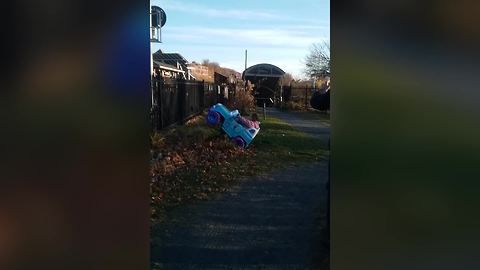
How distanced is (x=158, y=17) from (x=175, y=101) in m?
3.38

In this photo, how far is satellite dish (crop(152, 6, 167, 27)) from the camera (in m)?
9.08

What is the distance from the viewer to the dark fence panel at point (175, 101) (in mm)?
10320

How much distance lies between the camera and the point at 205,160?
865 centimetres

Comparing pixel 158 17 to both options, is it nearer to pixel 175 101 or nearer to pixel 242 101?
pixel 175 101

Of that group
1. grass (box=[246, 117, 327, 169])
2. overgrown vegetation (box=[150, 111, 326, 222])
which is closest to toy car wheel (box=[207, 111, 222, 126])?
overgrown vegetation (box=[150, 111, 326, 222])

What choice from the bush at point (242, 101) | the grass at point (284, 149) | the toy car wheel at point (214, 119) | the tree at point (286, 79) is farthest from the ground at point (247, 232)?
the tree at point (286, 79)

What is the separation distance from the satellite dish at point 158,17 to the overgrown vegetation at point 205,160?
2317mm

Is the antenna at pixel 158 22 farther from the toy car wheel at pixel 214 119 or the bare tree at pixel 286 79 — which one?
the bare tree at pixel 286 79

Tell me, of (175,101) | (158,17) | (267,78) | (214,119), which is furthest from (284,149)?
(267,78)
